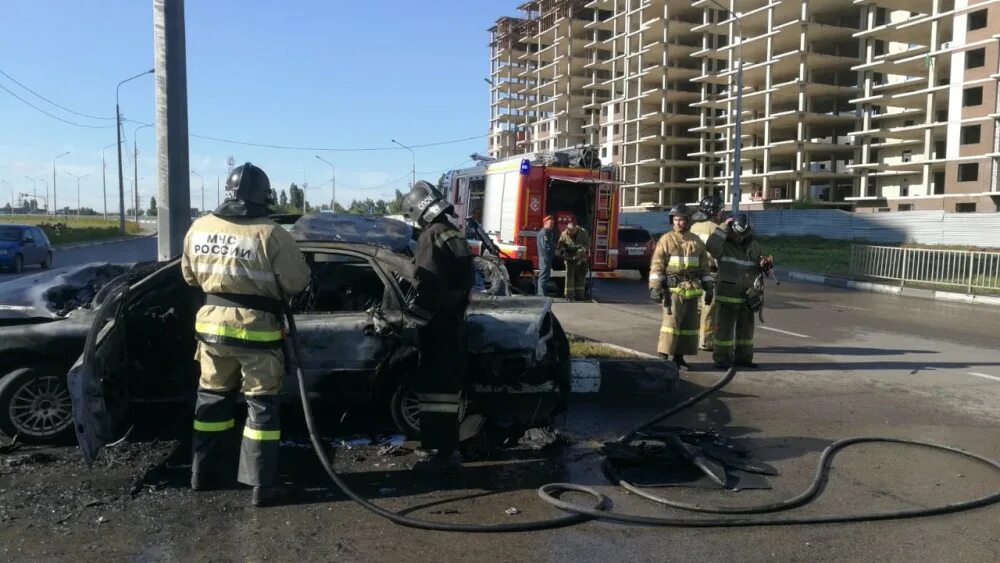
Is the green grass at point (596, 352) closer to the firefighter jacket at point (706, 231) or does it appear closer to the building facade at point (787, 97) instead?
the firefighter jacket at point (706, 231)

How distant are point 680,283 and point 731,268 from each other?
0.74m

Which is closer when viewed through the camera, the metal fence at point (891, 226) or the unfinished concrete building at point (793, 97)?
the metal fence at point (891, 226)

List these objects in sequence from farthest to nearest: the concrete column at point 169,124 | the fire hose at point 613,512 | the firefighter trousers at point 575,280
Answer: the firefighter trousers at point 575,280 < the concrete column at point 169,124 < the fire hose at point 613,512

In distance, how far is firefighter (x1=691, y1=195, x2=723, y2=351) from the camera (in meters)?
8.46

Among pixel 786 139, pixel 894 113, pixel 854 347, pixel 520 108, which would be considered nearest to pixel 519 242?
pixel 854 347

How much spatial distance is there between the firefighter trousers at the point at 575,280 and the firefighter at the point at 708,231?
4802 mm

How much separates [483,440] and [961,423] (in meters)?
3.96

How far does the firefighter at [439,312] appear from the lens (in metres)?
4.60

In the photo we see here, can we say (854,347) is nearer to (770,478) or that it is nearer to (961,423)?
(961,423)

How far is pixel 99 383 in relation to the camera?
441 centimetres

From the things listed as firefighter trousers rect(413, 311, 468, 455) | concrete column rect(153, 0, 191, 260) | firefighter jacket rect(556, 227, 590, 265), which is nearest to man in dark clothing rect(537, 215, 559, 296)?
firefighter jacket rect(556, 227, 590, 265)

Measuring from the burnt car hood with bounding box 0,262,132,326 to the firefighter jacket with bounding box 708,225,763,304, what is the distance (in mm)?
5818

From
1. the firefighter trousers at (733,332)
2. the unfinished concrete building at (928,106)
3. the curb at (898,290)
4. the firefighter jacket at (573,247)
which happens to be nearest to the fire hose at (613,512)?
the firefighter trousers at (733,332)

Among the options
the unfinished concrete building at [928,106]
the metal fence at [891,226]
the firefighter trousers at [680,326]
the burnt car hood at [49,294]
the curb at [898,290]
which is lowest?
the curb at [898,290]
